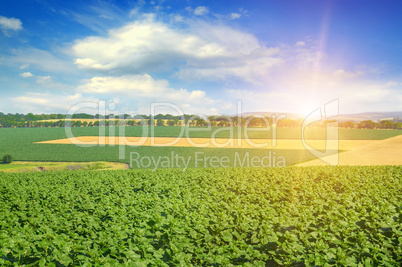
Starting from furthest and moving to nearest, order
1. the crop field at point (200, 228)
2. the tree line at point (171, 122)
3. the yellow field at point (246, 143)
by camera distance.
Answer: the tree line at point (171, 122)
the yellow field at point (246, 143)
the crop field at point (200, 228)

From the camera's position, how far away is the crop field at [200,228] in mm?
4164

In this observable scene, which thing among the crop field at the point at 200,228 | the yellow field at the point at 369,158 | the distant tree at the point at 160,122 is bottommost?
the yellow field at the point at 369,158

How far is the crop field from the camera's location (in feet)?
13.7

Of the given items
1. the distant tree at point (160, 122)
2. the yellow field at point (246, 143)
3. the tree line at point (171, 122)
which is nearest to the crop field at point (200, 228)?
the yellow field at point (246, 143)

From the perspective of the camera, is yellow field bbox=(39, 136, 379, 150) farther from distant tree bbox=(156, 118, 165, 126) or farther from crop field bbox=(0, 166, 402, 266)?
distant tree bbox=(156, 118, 165, 126)

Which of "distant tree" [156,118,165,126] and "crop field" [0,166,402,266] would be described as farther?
"distant tree" [156,118,165,126]

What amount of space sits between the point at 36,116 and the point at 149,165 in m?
150

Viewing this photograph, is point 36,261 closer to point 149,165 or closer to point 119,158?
point 149,165

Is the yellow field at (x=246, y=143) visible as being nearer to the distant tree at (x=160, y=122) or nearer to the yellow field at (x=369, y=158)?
the yellow field at (x=369, y=158)

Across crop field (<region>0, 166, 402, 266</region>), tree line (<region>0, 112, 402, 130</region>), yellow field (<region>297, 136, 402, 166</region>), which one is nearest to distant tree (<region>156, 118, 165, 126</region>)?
tree line (<region>0, 112, 402, 130</region>)

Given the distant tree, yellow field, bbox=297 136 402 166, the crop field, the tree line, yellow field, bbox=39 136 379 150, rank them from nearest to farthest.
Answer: the crop field < yellow field, bbox=297 136 402 166 < yellow field, bbox=39 136 379 150 < the tree line < the distant tree

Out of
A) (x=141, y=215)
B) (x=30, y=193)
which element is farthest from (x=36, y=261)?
(x=30, y=193)

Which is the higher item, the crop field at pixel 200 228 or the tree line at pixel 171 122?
the tree line at pixel 171 122

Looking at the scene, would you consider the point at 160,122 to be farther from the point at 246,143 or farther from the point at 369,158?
the point at 369,158
